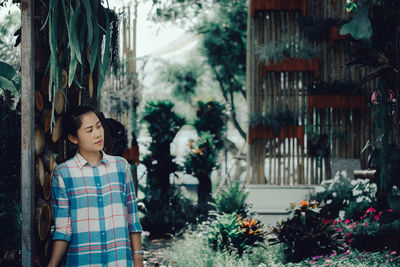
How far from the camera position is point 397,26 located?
313 cm

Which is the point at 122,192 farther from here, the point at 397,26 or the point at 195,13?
the point at 195,13

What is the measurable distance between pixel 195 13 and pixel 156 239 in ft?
22.4

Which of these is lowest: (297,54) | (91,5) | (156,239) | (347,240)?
(156,239)

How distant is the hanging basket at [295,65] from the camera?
735 centimetres

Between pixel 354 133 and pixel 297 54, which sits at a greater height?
pixel 297 54

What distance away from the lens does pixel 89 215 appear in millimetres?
2033

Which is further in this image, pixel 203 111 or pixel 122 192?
pixel 203 111

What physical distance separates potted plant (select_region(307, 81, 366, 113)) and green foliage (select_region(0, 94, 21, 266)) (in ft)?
17.2

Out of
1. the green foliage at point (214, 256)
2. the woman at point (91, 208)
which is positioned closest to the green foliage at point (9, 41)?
Answer: the woman at point (91, 208)

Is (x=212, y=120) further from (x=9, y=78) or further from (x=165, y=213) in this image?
(x=9, y=78)

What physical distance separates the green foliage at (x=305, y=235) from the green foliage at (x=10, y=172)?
2179mm

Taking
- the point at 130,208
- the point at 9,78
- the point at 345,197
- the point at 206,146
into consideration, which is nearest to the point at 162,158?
the point at 206,146

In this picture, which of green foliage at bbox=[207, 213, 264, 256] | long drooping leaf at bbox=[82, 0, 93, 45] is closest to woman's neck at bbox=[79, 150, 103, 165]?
long drooping leaf at bbox=[82, 0, 93, 45]

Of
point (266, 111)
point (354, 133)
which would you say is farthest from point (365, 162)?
point (266, 111)
